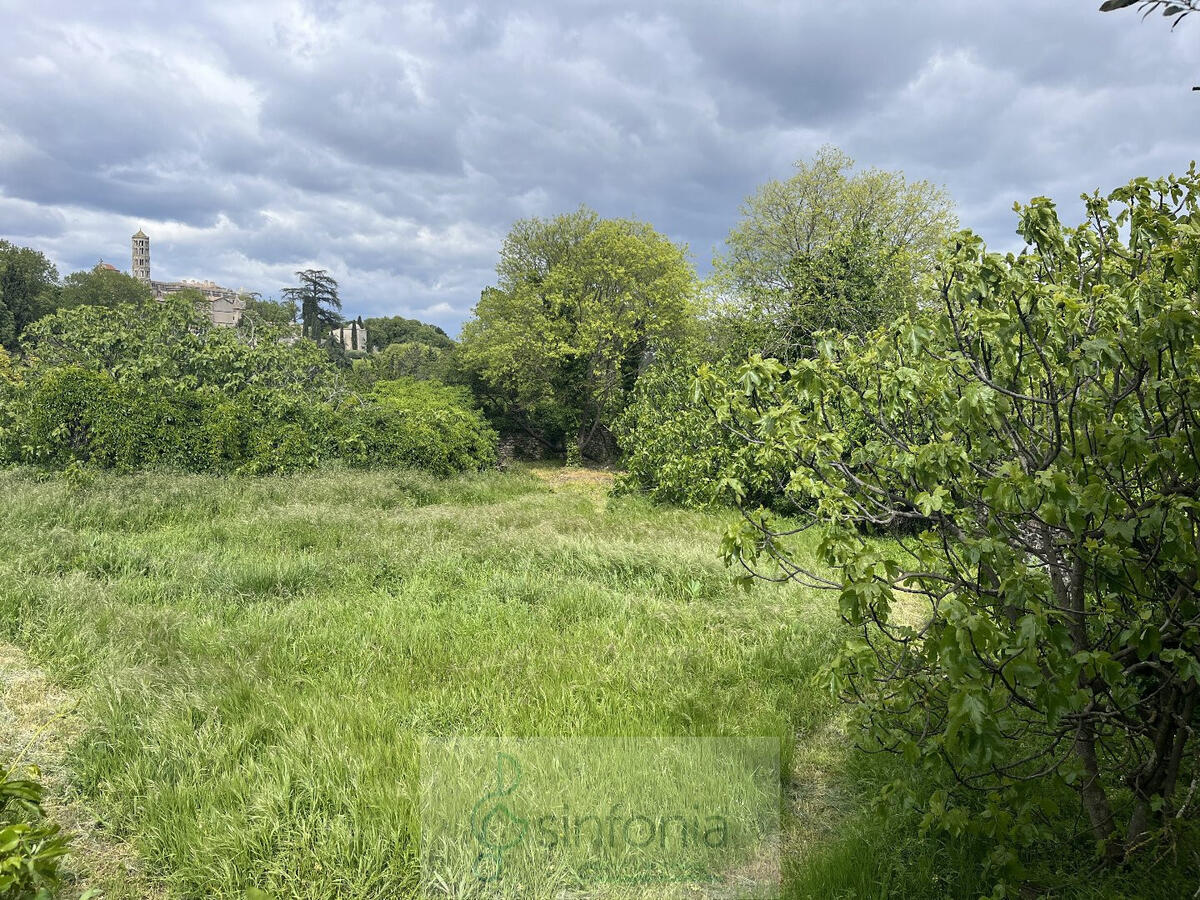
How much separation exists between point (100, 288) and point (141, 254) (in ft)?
302

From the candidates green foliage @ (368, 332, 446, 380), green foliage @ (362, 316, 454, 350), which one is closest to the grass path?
green foliage @ (368, 332, 446, 380)

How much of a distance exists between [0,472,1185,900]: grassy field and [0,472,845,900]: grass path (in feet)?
0.06

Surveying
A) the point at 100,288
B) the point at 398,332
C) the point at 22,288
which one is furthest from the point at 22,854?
the point at 398,332

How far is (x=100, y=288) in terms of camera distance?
4888cm

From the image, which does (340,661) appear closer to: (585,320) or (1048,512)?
(1048,512)

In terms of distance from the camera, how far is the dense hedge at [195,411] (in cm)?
1302

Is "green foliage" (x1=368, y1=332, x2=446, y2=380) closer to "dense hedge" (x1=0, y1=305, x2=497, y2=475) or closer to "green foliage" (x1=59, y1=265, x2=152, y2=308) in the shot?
"dense hedge" (x1=0, y1=305, x2=497, y2=475)

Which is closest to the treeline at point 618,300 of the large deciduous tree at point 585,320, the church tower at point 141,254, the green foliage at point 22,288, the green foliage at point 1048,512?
the large deciduous tree at point 585,320

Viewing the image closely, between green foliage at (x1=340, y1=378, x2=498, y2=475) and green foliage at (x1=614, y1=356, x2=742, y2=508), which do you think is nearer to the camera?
green foliage at (x1=614, y1=356, x2=742, y2=508)

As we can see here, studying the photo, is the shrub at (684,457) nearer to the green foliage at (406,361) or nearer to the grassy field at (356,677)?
the grassy field at (356,677)

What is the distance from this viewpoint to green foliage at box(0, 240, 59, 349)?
136 feet

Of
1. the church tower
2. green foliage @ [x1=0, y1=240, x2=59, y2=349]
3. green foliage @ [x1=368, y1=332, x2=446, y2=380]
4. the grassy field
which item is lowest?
the grassy field

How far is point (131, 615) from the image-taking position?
526 centimetres

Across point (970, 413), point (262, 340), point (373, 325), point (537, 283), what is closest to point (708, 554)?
point (970, 413)
